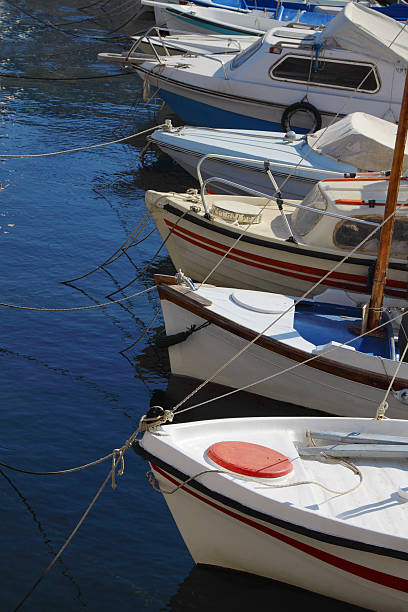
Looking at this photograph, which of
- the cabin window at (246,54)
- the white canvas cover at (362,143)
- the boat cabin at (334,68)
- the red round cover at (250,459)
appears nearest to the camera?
the red round cover at (250,459)

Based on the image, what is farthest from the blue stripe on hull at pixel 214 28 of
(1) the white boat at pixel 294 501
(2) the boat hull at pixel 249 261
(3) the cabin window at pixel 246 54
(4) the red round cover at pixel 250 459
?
(4) the red round cover at pixel 250 459

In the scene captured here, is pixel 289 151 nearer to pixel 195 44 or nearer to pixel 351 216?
pixel 351 216

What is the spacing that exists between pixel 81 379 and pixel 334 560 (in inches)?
211

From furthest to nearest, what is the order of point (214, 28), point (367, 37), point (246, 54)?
point (214, 28), point (246, 54), point (367, 37)

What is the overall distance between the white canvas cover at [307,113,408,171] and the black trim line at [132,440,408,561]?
28.0 ft

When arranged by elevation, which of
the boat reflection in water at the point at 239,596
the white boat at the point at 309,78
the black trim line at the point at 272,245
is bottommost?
the boat reflection in water at the point at 239,596

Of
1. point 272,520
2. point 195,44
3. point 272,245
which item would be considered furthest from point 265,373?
point 195,44

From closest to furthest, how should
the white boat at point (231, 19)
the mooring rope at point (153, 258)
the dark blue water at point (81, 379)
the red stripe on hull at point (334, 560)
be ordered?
1. the red stripe on hull at point (334, 560)
2. the dark blue water at point (81, 379)
3. the mooring rope at point (153, 258)
4. the white boat at point (231, 19)

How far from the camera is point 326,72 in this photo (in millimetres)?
17953

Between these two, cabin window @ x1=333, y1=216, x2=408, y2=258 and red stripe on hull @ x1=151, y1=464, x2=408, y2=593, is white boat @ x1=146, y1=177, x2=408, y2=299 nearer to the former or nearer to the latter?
cabin window @ x1=333, y1=216, x2=408, y2=258

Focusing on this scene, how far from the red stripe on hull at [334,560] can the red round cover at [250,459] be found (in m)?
0.39

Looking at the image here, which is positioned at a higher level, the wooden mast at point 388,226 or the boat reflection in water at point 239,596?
the wooden mast at point 388,226

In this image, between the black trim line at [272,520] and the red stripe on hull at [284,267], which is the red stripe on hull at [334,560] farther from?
the red stripe on hull at [284,267]

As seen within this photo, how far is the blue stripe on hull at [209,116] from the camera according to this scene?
18906mm
